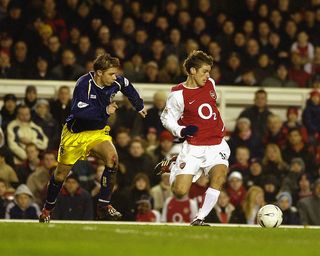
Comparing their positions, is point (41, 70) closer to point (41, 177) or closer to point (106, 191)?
point (41, 177)

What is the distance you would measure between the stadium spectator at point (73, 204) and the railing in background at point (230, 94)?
125 inches

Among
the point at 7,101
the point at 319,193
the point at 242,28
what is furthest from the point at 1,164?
the point at 242,28

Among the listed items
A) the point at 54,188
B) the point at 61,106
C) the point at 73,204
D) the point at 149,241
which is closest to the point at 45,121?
the point at 61,106

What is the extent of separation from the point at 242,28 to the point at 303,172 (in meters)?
4.56

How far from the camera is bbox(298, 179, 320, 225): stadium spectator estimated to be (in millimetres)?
18219

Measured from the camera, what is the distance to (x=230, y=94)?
21.3 meters

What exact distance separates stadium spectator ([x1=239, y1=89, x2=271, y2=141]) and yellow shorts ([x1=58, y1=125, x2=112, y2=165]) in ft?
21.4

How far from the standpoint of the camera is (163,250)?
10.4 m

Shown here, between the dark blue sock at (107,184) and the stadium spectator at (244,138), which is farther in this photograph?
the stadium spectator at (244,138)

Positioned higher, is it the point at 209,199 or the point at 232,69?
the point at 232,69

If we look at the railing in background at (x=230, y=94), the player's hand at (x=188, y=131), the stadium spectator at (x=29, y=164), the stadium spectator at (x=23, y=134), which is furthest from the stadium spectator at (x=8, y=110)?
the player's hand at (x=188, y=131)

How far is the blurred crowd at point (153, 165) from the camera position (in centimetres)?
1748

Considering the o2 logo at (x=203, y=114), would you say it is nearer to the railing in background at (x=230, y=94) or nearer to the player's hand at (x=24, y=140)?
the player's hand at (x=24, y=140)

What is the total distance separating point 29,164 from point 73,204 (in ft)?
4.67
